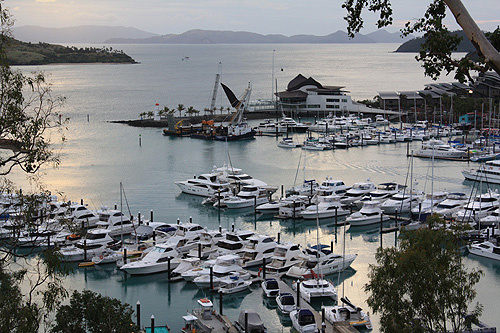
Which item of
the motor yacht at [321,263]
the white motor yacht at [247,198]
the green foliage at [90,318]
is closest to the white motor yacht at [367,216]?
the white motor yacht at [247,198]

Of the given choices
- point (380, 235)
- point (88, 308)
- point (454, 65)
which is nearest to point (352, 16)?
point (454, 65)

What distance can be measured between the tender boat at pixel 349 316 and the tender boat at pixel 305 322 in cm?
47

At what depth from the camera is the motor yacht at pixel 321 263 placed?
22859 mm

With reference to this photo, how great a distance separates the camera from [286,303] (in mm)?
19875

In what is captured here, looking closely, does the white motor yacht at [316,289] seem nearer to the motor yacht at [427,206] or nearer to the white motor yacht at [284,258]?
the white motor yacht at [284,258]

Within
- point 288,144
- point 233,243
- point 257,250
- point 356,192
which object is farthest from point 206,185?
point 288,144

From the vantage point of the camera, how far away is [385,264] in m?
13.0

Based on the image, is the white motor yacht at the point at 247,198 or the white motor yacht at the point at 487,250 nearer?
the white motor yacht at the point at 487,250

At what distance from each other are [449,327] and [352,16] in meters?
11.8

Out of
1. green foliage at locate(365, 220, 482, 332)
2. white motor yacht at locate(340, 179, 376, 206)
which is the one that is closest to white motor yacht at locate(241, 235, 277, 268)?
white motor yacht at locate(340, 179, 376, 206)

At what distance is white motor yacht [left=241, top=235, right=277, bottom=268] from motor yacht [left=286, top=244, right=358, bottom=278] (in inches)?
60.6

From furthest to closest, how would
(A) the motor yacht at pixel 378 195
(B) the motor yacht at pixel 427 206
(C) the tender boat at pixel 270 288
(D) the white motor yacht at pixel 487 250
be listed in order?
(A) the motor yacht at pixel 378 195 < (B) the motor yacht at pixel 427 206 < (D) the white motor yacht at pixel 487 250 < (C) the tender boat at pixel 270 288

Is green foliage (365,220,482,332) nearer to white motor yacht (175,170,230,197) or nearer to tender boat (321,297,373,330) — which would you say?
tender boat (321,297,373,330)

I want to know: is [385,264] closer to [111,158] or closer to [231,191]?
[231,191]
